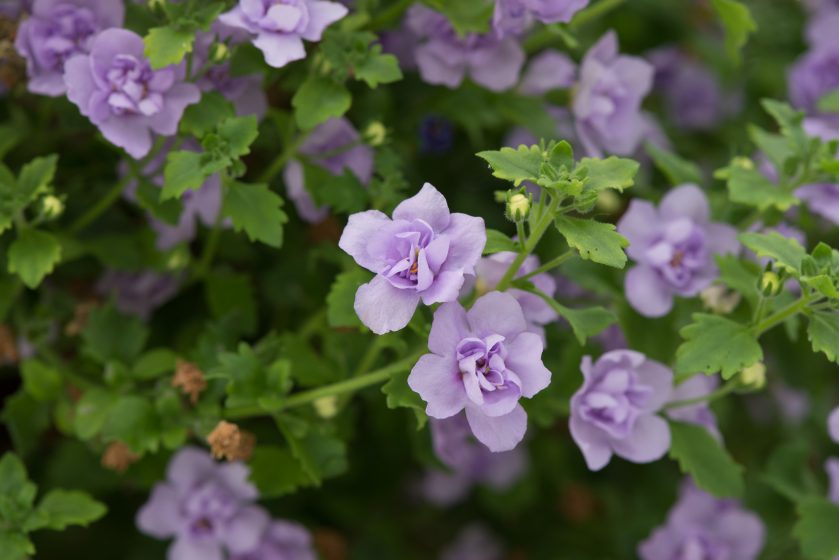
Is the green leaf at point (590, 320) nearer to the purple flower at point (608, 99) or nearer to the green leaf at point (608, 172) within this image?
the green leaf at point (608, 172)

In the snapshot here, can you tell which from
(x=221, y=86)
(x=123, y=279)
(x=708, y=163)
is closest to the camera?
(x=221, y=86)

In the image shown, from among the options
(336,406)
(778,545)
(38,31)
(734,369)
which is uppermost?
(38,31)

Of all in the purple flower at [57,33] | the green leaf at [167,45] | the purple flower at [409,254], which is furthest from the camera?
the purple flower at [57,33]

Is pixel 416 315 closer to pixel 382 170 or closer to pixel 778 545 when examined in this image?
pixel 382 170

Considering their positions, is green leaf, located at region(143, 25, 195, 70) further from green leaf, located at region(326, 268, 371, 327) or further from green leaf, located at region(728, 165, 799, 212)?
green leaf, located at region(728, 165, 799, 212)

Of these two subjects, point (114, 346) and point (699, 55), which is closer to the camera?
point (114, 346)

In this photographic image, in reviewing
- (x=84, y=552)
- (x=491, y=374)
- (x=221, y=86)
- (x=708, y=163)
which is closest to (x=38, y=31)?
(x=221, y=86)

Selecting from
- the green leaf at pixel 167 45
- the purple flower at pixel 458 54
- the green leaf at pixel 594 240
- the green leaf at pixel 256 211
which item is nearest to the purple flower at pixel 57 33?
the green leaf at pixel 167 45
